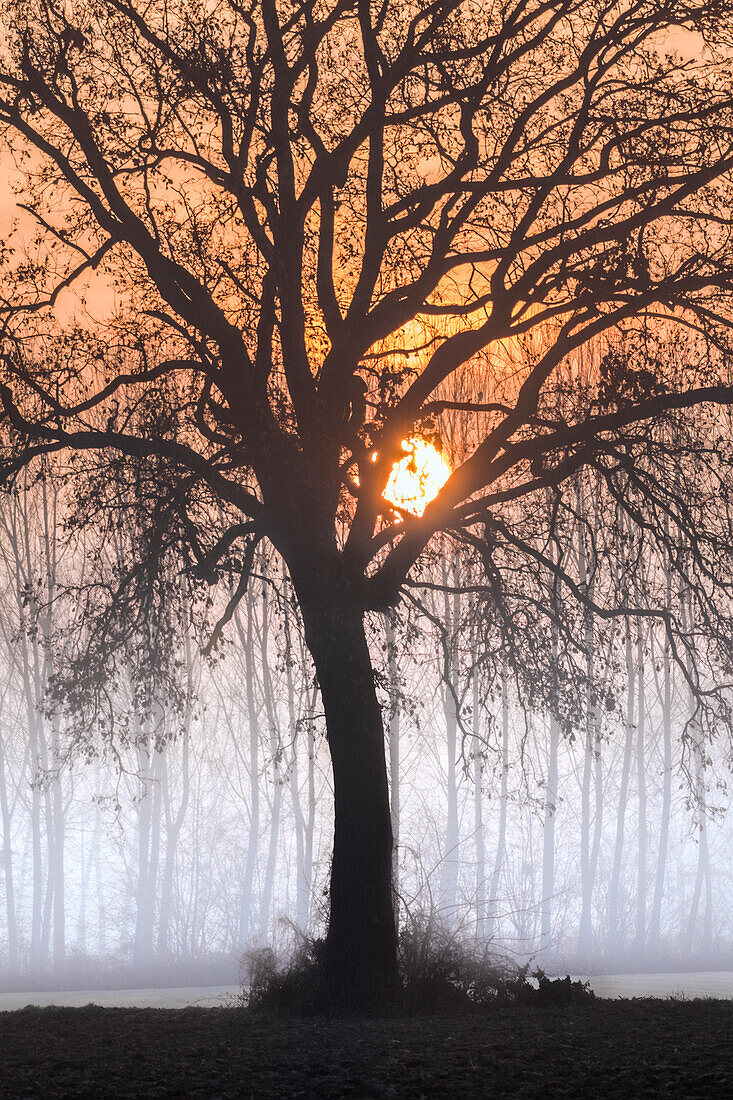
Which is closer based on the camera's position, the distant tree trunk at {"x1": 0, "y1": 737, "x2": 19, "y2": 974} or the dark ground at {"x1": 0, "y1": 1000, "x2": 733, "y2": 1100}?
the dark ground at {"x1": 0, "y1": 1000, "x2": 733, "y2": 1100}

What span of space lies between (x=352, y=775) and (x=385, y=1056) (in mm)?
3058

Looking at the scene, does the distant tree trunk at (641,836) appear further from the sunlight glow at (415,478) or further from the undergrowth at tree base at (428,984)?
the sunlight glow at (415,478)

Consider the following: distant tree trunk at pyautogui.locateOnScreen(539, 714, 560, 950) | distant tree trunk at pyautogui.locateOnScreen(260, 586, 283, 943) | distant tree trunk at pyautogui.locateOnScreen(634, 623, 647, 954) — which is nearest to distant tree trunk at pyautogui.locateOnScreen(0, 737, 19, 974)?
distant tree trunk at pyautogui.locateOnScreen(260, 586, 283, 943)

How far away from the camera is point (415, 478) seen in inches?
337

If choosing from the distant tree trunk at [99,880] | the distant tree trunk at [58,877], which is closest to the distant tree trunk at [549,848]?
the distant tree trunk at [99,880]

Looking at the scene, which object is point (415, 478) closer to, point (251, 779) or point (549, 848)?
point (549, 848)

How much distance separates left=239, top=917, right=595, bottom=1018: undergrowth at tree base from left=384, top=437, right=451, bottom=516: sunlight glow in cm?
365

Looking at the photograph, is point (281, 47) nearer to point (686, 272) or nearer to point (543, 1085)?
point (686, 272)

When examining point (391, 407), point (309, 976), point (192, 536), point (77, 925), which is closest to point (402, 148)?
point (391, 407)

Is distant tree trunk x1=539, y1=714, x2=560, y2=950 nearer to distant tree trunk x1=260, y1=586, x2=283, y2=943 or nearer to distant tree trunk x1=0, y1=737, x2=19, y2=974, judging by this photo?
distant tree trunk x1=260, y1=586, x2=283, y2=943

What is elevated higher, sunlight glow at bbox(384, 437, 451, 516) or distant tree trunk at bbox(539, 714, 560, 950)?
sunlight glow at bbox(384, 437, 451, 516)

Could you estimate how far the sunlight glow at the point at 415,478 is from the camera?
829cm

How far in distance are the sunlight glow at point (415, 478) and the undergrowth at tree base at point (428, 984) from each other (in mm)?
3652

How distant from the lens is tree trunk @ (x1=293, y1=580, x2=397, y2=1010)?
837 cm
